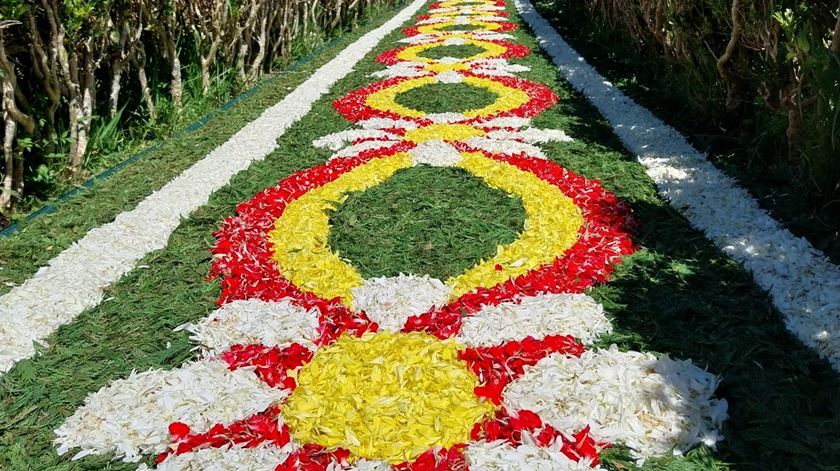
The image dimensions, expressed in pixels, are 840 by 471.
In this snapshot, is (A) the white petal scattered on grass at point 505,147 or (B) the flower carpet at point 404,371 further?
(A) the white petal scattered on grass at point 505,147

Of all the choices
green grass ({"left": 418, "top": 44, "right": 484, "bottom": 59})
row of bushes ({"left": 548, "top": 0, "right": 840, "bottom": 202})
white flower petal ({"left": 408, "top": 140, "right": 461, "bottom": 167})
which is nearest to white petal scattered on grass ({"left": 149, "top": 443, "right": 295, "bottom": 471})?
white flower petal ({"left": 408, "top": 140, "right": 461, "bottom": 167})

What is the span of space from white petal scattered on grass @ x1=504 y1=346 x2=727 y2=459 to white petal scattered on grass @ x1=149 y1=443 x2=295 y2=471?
0.84m

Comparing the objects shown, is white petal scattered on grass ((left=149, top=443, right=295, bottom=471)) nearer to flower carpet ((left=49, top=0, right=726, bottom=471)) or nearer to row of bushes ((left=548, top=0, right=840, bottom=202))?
flower carpet ((left=49, top=0, right=726, bottom=471))

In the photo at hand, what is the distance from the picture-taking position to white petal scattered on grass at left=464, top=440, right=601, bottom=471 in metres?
1.88

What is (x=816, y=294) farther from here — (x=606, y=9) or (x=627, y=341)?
(x=606, y=9)

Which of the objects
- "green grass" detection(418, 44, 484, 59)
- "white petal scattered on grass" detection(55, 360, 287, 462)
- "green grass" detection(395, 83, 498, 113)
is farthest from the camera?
"green grass" detection(418, 44, 484, 59)

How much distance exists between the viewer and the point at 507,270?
10.3 feet

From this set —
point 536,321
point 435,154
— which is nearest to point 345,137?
point 435,154

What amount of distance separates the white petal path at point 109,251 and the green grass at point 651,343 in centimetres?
10

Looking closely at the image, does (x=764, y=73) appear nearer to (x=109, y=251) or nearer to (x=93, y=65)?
(x=109, y=251)

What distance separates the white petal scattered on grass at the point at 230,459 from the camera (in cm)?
192

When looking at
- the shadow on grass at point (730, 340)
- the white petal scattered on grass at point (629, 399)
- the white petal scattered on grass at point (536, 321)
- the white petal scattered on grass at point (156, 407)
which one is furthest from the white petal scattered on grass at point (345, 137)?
the white petal scattered on grass at point (629, 399)

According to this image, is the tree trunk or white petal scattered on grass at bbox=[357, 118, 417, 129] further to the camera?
white petal scattered on grass at bbox=[357, 118, 417, 129]

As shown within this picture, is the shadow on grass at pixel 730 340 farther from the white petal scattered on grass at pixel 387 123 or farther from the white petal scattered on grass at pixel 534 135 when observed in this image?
the white petal scattered on grass at pixel 387 123
